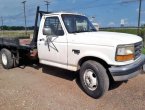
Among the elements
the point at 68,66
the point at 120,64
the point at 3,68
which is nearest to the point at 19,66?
the point at 3,68

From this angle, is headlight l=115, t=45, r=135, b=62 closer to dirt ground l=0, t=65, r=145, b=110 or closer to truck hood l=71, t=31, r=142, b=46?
truck hood l=71, t=31, r=142, b=46

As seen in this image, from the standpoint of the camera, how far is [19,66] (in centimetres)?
927

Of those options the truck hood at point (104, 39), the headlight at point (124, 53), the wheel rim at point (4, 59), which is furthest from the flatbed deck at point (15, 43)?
the headlight at point (124, 53)

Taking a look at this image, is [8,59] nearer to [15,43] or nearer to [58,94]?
[15,43]

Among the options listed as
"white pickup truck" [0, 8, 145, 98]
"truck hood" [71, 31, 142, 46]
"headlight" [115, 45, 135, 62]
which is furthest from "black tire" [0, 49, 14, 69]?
"headlight" [115, 45, 135, 62]

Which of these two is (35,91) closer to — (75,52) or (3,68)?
(75,52)

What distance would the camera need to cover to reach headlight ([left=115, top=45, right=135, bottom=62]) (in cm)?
519

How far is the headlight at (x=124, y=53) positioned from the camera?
17.0ft

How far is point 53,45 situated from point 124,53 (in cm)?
227

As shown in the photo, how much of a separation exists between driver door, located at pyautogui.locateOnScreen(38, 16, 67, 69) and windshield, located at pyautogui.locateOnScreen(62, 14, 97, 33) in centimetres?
22

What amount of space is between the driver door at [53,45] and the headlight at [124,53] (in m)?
1.68

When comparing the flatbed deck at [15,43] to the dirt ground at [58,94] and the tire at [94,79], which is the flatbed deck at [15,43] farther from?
the tire at [94,79]

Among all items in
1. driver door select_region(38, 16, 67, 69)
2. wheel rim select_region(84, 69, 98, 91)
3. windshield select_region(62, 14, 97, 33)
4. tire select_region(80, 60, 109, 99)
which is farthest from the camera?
windshield select_region(62, 14, 97, 33)

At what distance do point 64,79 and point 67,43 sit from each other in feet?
4.84
